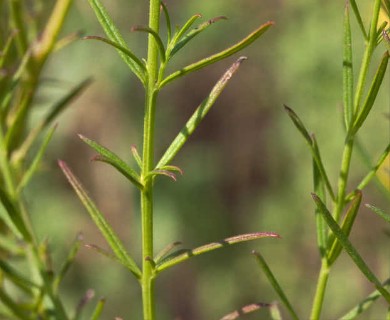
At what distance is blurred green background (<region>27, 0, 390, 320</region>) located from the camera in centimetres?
172

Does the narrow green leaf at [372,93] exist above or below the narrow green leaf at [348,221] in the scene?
above

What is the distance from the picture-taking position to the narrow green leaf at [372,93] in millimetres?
287

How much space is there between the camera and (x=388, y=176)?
1.34 ft

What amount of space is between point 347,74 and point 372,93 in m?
0.03

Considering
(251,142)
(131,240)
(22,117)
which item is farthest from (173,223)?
(22,117)

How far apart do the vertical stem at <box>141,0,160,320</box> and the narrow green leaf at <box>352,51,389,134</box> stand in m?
0.09

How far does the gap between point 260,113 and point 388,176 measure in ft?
5.93

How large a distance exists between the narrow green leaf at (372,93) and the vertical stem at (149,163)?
0.29ft

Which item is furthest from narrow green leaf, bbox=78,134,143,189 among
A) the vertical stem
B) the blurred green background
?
the blurred green background

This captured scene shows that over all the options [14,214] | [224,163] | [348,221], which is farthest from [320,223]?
[224,163]

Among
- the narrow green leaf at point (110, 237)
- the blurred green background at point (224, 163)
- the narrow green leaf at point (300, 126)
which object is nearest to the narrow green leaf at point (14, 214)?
the narrow green leaf at point (110, 237)

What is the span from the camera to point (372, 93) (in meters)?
0.30

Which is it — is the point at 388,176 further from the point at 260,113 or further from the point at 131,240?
the point at 260,113

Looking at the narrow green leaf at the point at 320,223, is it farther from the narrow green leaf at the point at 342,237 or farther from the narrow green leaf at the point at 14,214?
the narrow green leaf at the point at 14,214
